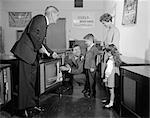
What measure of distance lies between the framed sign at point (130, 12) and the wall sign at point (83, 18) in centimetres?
84

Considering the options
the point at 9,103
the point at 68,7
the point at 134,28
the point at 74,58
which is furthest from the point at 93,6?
the point at 9,103

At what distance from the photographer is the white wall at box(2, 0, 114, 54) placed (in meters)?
2.83

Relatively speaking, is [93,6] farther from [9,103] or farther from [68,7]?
[9,103]

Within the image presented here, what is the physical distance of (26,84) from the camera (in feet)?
5.17

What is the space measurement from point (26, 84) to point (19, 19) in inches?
63.7

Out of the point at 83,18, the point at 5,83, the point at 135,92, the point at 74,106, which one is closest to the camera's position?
the point at 135,92

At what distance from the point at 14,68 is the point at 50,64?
1.24ft

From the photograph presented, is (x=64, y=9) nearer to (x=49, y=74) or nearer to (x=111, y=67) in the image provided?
(x=49, y=74)

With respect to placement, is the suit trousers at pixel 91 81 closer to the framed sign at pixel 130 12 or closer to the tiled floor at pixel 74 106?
the tiled floor at pixel 74 106

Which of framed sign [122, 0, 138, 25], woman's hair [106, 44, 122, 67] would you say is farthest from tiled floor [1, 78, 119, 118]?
framed sign [122, 0, 138, 25]

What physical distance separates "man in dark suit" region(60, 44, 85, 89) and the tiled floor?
17cm

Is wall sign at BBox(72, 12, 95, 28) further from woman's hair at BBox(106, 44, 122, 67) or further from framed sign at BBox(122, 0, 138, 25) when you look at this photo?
woman's hair at BBox(106, 44, 122, 67)

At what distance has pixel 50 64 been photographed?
1.88m

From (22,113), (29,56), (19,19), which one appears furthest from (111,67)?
(19,19)
